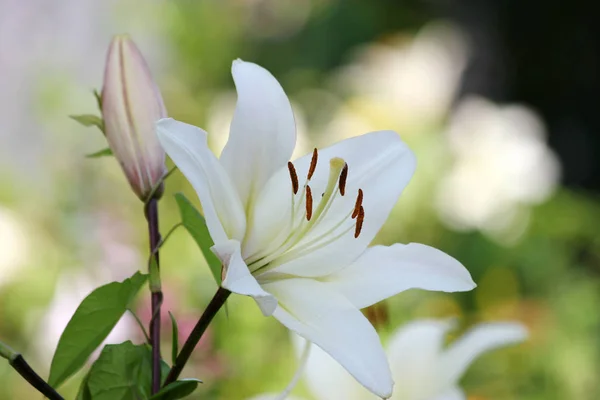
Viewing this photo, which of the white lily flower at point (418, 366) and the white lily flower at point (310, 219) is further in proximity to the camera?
the white lily flower at point (418, 366)

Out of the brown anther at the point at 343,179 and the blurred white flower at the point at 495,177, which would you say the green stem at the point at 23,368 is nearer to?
the brown anther at the point at 343,179

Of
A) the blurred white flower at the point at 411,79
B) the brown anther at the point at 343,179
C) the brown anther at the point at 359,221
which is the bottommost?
the blurred white flower at the point at 411,79

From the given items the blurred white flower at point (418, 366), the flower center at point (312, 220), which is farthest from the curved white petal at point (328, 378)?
the flower center at point (312, 220)

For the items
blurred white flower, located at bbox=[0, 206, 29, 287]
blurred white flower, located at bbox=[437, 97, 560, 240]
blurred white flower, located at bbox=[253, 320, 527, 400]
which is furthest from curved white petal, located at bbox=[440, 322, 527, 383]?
blurred white flower, located at bbox=[437, 97, 560, 240]

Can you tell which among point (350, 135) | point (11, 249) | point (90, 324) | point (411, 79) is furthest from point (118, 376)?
point (411, 79)

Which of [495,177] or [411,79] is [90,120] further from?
[411,79]

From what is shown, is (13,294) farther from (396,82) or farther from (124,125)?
(124,125)
